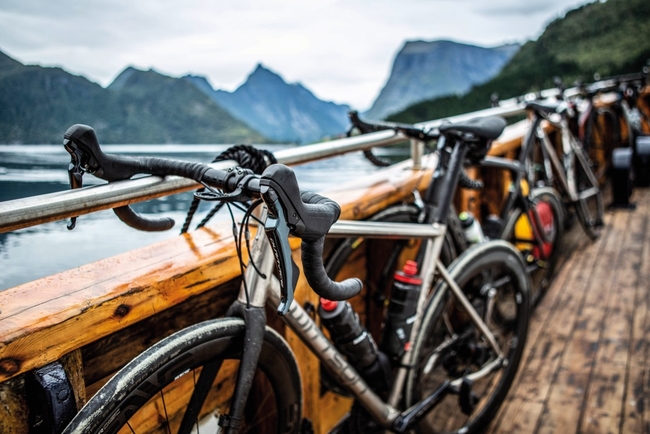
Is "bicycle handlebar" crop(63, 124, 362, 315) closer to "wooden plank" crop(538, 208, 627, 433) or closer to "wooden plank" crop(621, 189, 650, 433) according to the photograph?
"wooden plank" crop(538, 208, 627, 433)

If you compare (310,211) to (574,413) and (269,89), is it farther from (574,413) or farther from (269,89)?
(269,89)

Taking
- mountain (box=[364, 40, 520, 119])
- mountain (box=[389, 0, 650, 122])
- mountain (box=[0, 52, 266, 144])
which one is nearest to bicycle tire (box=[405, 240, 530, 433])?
mountain (box=[0, 52, 266, 144])

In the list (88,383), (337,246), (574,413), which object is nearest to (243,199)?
(88,383)

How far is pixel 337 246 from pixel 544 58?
82.9 metres

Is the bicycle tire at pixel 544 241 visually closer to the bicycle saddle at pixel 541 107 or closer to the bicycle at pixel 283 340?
the bicycle saddle at pixel 541 107

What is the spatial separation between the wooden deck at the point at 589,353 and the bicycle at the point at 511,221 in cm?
22

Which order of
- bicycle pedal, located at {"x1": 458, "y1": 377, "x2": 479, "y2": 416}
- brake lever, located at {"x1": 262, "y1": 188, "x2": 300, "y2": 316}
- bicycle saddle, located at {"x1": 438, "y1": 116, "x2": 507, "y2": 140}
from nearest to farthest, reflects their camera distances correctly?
1. brake lever, located at {"x1": 262, "y1": 188, "x2": 300, "y2": 316}
2. bicycle saddle, located at {"x1": 438, "y1": 116, "x2": 507, "y2": 140}
3. bicycle pedal, located at {"x1": 458, "y1": 377, "x2": 479, "y2": 416}

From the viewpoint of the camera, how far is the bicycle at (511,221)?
1824 millimetres

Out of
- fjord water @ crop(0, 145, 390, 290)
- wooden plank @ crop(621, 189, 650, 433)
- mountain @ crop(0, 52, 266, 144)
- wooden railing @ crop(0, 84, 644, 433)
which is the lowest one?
wooden plank @ crop(621, 189, 650, 433)

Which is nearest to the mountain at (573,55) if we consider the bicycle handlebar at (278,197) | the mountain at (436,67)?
the mountain at (436,67)

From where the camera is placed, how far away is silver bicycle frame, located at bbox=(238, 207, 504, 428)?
3.53 ft

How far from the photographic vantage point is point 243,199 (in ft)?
2.94

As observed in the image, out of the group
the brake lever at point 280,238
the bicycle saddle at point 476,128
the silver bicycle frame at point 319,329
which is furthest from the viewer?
the bicycle saddle at point 476,128

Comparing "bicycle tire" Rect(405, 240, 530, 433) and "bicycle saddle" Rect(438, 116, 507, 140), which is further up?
"bicycle saddle" Rect(438, 116, 507, 140)
